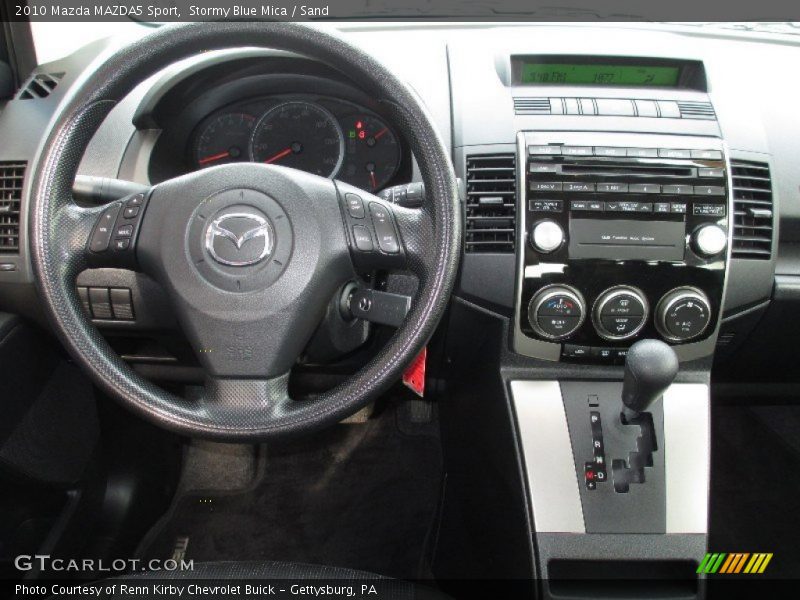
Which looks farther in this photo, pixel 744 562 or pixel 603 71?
pixel 744 562

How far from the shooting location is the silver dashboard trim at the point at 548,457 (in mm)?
1299

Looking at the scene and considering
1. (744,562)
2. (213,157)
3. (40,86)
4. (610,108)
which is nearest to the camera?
(610,108)

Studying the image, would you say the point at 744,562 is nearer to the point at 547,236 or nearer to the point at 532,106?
the point at 547,236

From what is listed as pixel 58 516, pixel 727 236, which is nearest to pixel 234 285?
pixel 727 236

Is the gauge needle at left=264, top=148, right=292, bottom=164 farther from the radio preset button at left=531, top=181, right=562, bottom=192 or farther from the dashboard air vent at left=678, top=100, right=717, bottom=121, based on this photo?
the dashboard air vent at left=678, top=100, right=717, bottom=121

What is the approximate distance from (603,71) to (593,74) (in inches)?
0.8

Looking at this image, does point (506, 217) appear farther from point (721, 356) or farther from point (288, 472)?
point (288, 472)

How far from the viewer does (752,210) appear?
1.34m

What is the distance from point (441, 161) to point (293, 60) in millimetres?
570

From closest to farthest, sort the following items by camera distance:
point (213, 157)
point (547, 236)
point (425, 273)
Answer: point (425, 273)
point (547, 236)
point (213, 157)

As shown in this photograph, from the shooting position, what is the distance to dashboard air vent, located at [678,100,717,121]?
140 centimetres

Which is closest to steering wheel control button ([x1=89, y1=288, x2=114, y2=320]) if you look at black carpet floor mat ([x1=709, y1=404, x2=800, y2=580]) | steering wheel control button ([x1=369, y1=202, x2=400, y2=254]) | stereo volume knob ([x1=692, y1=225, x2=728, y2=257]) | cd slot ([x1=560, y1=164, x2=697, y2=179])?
steering wheel control button ([x1=369, y1=202, x2=400, y2=254])
